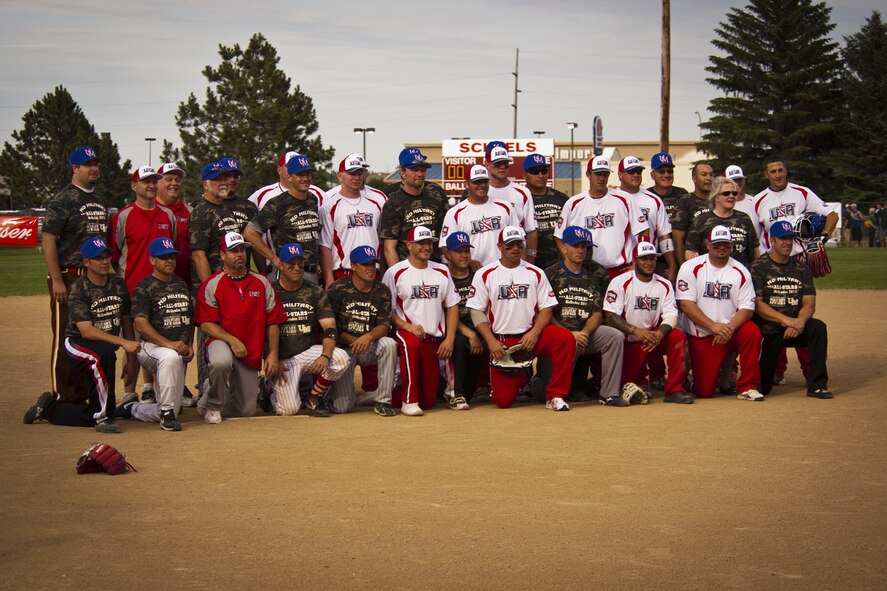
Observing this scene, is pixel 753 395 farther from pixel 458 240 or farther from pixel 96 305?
pixel 96 305

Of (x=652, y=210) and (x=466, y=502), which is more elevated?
(x=652, y=210)

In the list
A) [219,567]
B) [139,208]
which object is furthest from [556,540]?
[139,208]

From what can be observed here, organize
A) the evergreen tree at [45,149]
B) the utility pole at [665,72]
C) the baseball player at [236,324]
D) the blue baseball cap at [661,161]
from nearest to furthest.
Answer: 1. the baseball player at [236,324]
2. the blue baseball cap at [661,161]
3. the utility pole at [665,72]
4. the evergreen tree at [45,149]

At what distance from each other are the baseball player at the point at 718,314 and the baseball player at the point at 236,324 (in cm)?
409

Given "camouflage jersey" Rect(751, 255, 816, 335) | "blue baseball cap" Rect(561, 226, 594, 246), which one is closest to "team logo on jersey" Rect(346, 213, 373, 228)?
"blue baseball cap" Rect(561, 226, 594, 246)

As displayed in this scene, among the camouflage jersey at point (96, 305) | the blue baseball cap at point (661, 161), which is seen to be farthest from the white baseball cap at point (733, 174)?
the camouflage jersey at point (96, 305)

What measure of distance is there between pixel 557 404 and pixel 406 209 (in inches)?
98.4

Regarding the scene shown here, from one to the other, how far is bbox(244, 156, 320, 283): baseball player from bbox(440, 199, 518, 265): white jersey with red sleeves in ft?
4.37

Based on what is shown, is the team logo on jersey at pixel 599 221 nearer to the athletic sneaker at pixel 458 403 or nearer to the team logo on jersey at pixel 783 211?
the team logo on jersey at pixel 783 211

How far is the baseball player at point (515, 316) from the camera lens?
9.59 m

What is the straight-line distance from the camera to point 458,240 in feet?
32.1

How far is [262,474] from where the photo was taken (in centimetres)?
686

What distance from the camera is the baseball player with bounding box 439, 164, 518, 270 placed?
10180 millimetres

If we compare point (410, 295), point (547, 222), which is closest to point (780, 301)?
point (547, 222)
